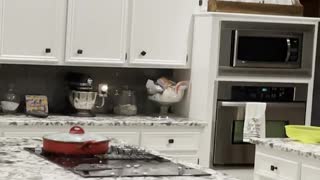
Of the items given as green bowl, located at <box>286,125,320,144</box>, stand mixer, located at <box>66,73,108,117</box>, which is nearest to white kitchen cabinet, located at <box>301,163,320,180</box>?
green bowl, located at <box>286,125,320,144</box>

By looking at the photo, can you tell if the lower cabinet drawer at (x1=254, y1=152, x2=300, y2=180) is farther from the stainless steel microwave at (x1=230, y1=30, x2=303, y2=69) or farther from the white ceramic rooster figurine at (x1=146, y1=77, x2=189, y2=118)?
the white ceramic rooster figurine at (x1=146, y1=77, x2=189, y2=118)

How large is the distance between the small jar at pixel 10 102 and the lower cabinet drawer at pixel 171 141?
95 cm

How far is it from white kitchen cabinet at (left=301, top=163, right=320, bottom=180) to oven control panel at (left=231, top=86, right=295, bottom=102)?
4.79 ft

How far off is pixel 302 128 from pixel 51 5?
76.3 inches

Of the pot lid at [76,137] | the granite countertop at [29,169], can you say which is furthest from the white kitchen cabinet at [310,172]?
the pot lid at [76,137]

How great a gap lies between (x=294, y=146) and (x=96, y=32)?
1.80 m

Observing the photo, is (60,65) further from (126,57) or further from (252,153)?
(252,153)

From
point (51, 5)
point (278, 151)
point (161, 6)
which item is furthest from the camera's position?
point (161, 6)

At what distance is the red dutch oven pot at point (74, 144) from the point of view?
264 cm

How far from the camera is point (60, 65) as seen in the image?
4.79m

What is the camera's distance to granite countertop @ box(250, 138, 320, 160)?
10.9 feet

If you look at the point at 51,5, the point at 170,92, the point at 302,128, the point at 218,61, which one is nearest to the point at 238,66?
the point at 218,61

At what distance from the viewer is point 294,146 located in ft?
11.6

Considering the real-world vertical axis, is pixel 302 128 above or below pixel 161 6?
below
